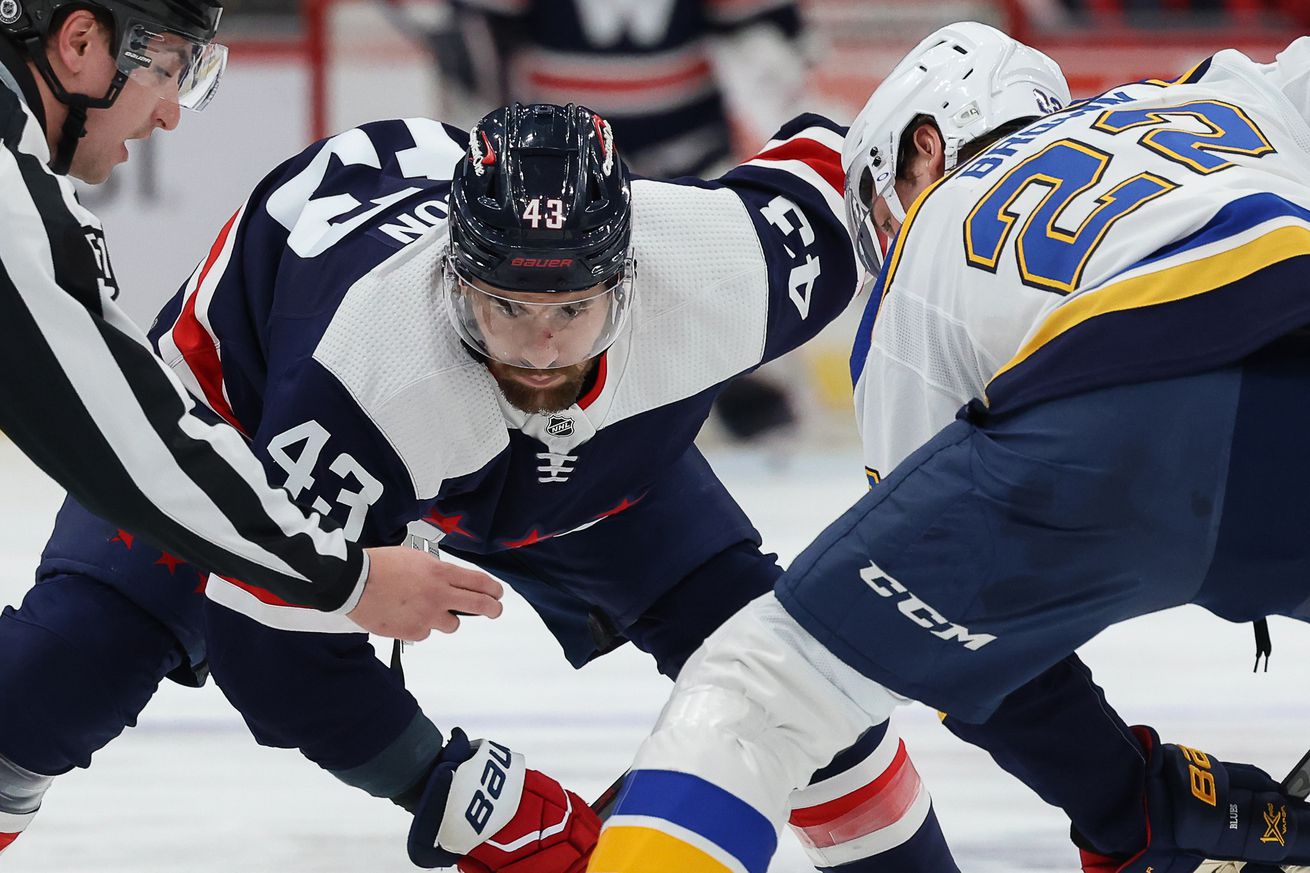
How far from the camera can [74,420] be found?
169 cm

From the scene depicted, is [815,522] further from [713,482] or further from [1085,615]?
[1085,615]

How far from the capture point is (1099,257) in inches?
64.9

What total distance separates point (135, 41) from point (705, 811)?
129 centimetres

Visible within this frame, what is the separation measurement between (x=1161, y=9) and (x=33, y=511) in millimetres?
4750

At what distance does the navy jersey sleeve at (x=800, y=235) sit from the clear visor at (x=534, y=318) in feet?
1.08

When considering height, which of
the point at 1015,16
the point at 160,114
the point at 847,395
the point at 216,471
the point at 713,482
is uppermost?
the point at 160,114

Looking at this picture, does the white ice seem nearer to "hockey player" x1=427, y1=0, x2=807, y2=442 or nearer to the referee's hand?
the referee's hand

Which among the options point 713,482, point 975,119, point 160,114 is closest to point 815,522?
point 713,482

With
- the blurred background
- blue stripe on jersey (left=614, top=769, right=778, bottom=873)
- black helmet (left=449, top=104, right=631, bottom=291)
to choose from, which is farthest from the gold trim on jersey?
the blurred background

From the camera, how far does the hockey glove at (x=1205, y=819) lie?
2.13m

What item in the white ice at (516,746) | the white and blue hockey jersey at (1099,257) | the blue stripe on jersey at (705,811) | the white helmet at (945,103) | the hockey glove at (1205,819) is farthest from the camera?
the white ice at (516,746)

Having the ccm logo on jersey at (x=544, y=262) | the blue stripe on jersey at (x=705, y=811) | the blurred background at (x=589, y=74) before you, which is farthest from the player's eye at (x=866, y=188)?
the blurred background at (x=589, y=74)

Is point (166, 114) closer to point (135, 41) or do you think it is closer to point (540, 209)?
point (135, 41)

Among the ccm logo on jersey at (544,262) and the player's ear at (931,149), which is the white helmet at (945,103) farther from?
the ccm logo on jersey at (544,262)
